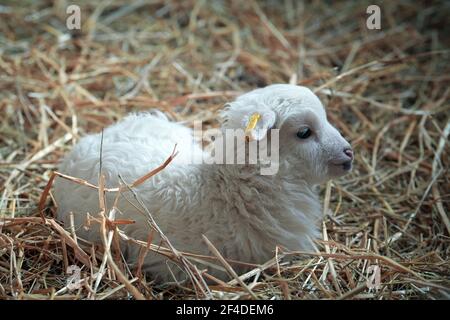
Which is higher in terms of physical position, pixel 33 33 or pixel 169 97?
pixel 33 33

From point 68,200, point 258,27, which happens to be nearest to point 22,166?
point 68,200

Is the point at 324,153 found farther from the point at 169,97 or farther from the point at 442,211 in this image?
the point at 169,97

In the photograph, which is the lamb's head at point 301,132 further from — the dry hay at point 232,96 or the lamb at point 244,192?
the dry hay at point 232,96

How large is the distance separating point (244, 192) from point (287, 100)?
1.24 feet

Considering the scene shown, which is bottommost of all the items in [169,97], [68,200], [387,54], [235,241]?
[235,241]

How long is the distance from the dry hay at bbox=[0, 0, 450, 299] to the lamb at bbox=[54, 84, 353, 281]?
0.26 ft

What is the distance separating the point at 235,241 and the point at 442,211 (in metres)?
1.03

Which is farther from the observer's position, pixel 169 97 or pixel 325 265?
pixel 169 97

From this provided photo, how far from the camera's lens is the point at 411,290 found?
6.43ft

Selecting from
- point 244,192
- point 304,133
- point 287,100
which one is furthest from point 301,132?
point 244,192

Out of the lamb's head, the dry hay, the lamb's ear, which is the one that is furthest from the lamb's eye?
the dry hay

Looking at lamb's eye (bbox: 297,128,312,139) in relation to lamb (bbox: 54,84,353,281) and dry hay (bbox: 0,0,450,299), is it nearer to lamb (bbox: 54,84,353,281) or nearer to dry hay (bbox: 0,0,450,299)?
lamb (bbox: 54,84,353,281)

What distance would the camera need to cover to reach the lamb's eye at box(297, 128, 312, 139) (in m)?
2.09

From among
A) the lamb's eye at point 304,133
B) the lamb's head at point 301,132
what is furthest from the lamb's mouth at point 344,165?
the lamb's eye at point 304,133
